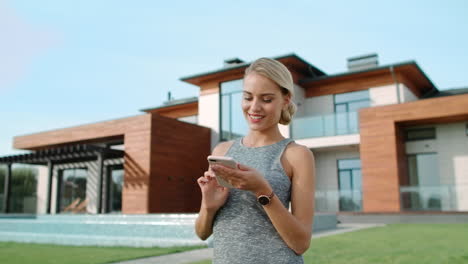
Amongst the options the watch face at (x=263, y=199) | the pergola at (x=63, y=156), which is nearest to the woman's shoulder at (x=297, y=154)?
the watch face at (x=263, y=199)

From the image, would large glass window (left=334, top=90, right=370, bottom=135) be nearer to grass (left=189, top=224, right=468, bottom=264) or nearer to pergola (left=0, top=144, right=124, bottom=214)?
grass (left=189, top=224, right=468, bottom=264)

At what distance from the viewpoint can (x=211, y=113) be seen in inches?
896

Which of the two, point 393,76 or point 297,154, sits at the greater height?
point 393,76

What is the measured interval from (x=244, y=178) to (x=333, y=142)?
1860 cm

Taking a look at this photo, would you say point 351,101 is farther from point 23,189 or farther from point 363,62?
point 23,189

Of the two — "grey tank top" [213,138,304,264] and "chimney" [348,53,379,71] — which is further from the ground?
"chimney" [348,53,379,71]

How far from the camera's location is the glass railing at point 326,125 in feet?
63.4

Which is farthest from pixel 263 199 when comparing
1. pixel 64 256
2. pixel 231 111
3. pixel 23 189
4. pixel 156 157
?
pixel 23 189

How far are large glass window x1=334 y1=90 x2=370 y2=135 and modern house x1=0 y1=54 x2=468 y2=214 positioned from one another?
0.05 m

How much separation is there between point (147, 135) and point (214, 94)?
17.0ft

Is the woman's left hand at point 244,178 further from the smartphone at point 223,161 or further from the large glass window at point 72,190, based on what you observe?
the large glass window at point 72,190

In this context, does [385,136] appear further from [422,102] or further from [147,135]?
[147,135]

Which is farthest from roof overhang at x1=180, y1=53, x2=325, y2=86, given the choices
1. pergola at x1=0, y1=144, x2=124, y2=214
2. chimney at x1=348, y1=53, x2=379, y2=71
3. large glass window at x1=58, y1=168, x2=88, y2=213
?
large glass window at x1=58, y1=168, x2=88, y2=213

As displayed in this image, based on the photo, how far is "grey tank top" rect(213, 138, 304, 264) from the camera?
1.41 meters
